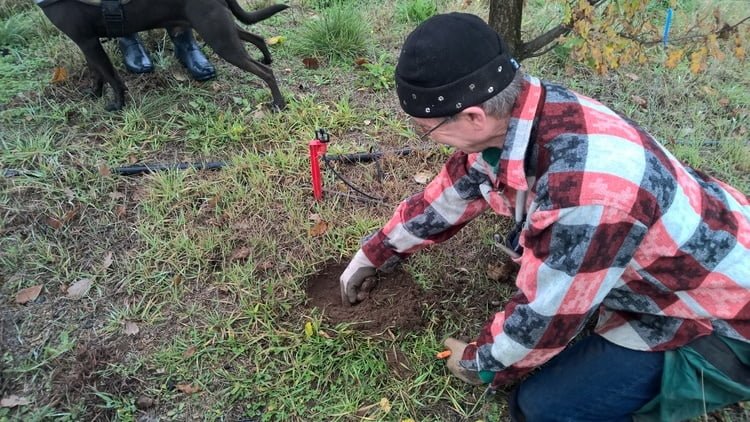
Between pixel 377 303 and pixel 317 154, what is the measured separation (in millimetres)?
752

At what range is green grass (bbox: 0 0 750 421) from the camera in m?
2.08

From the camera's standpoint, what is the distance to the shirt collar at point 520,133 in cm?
147

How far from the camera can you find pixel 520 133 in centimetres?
147

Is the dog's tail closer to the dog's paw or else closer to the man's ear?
the dog's paw

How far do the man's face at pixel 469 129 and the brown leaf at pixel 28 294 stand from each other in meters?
1.87

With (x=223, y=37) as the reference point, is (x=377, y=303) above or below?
below

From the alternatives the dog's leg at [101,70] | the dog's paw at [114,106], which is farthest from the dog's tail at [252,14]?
the dog's paw at [114,106]

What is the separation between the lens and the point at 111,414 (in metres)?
2.00

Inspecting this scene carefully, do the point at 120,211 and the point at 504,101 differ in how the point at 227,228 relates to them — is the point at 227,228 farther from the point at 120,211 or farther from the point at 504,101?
the point at 504,101

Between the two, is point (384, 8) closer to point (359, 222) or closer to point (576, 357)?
point (359, 222)

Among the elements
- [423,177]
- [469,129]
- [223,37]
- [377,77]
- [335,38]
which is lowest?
[423,177]

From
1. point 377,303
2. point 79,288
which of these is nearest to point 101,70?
point 79,288

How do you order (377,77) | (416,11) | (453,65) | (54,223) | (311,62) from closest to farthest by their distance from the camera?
(453,65) → (54,223) → (377,77) → (311,62) → (416,11)

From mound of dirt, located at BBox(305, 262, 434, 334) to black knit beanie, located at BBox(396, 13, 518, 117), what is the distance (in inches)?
42.1
